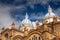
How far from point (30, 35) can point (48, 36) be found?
4.99 m

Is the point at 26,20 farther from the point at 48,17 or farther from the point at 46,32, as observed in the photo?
the point at 46,32

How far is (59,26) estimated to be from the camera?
38844mm

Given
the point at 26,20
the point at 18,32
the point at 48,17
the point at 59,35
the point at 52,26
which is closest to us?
the point at 59,35

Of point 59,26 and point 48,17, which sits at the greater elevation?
point 48,17


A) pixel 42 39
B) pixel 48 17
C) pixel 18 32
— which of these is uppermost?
pixel 48 17

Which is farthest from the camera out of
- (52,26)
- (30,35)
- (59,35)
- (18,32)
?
(18,32)

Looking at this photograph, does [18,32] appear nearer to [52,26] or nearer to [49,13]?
[52,26]

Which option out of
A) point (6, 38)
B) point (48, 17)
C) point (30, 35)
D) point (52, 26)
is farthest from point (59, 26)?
point (6, 38)

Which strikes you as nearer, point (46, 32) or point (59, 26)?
point (46, 32)

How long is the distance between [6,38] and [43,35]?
11760 mm

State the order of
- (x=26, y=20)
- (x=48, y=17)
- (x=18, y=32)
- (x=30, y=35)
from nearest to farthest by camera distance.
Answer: (x=30, y=35), (x=18, y=32), (x=48, y=17), (x=26, y=20)

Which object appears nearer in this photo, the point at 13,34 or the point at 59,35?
the point at 59,35

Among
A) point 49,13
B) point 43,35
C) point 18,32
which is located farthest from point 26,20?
point 43,35

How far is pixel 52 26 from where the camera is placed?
40.8m
